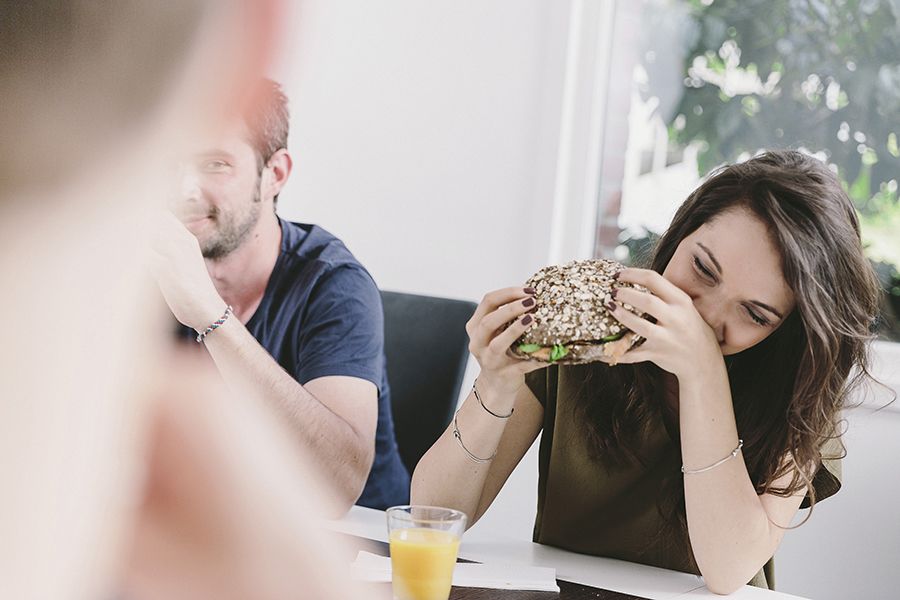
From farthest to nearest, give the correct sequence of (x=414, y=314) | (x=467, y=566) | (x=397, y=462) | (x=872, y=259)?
1. (x=872, y=259)
2. (x=414, y=314)
3. (x=397, y=462)
4. (x=467, y=566)

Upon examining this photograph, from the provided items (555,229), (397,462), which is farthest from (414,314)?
(555,229)

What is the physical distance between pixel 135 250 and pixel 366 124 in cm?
263

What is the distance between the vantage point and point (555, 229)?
2529mm

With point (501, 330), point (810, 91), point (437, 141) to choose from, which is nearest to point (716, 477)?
point (501, 330)

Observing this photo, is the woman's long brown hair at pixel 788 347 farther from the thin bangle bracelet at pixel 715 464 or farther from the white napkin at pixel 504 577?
the white napkin at pixel 504 577

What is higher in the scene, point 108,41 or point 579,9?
point 579,9

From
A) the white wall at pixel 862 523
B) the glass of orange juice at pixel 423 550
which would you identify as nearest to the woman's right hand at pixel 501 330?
the glass of orange juice at pixel 423 550

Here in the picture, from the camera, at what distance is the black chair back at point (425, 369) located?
1.78m

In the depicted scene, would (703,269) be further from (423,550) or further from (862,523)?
(862,523)

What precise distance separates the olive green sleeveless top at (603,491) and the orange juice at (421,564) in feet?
1.33

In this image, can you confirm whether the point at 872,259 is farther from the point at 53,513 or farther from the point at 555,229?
the point at 53,513

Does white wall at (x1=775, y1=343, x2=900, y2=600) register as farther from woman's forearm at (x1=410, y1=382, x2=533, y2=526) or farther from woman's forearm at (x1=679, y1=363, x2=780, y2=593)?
woman's forearm at (x1=410, y1=382, x2=533, y2=526)

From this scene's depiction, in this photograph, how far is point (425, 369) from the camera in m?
1.81

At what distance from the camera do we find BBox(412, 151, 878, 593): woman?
123cm
